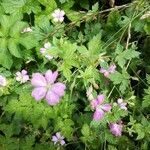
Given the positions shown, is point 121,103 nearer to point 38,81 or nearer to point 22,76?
point 38,81

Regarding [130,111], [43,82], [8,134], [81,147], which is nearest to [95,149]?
[81,147]

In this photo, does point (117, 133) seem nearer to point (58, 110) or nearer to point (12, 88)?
point (58, 110)

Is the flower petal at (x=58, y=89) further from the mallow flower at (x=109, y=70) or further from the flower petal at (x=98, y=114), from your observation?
the mallow flower at (x=109, y=70)

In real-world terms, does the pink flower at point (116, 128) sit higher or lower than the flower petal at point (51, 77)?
lower

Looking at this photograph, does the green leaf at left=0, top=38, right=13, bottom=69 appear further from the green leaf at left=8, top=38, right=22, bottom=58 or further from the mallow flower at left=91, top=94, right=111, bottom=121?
the mallow flower at left=91, top=94, right=111, bottom=121

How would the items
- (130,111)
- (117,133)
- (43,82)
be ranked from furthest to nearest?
(130,111)
(117,133)
(43,82)

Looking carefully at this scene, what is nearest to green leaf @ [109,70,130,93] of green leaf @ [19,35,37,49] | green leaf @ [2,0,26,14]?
green leaf @ [19,35,37,49]

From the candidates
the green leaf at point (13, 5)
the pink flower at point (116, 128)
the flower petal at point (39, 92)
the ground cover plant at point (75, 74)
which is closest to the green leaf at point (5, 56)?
the ground cover plant at point (75, 74)

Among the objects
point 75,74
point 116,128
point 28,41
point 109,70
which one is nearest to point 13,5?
point 28,41

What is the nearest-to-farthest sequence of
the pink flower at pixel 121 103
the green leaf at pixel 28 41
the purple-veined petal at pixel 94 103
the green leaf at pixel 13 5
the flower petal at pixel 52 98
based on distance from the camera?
the flower petal at pixel 52 98, the purple-veined petal at pixel 94 103, the pink flower at pixel 121 103, the green leaf at pixel 28 41, the green leaf at pixel 13 5
